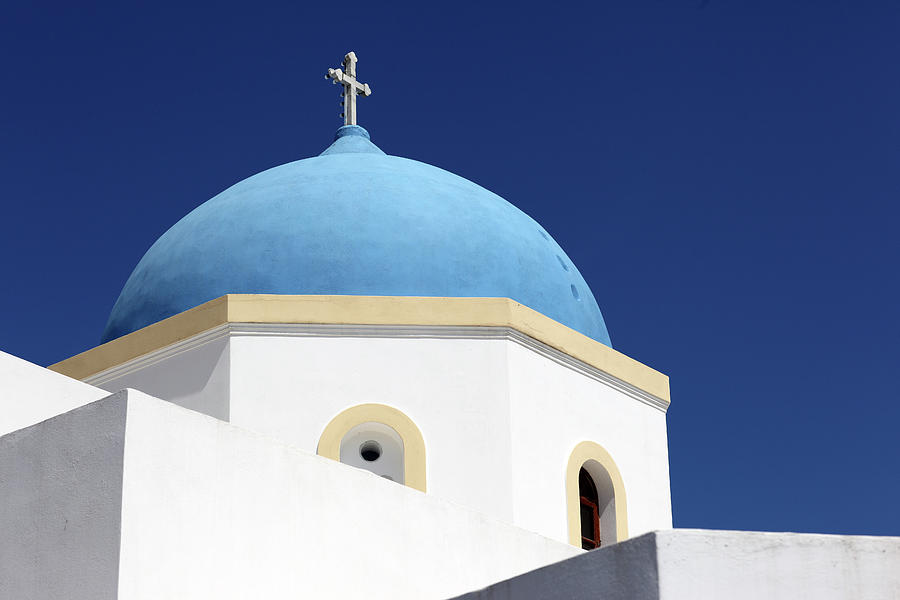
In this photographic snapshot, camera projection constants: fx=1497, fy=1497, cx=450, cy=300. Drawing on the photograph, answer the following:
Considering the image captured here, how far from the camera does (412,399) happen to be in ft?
34.6

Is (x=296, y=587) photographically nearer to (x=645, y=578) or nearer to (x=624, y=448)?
(x=645, y=578)

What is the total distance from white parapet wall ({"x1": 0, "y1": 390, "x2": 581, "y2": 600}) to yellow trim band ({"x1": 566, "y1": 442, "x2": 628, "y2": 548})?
2710 millimetres

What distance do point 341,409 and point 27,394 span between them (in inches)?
103

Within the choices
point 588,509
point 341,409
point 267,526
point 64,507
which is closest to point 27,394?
point 64,507

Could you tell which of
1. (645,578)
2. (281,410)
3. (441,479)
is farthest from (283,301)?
(645,578)

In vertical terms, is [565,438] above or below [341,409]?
below

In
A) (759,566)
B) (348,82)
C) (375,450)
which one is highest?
(348,82)

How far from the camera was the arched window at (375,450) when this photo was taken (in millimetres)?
10531

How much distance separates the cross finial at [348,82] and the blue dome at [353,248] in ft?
4.41

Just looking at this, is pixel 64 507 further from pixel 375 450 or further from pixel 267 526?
pixel 375 450

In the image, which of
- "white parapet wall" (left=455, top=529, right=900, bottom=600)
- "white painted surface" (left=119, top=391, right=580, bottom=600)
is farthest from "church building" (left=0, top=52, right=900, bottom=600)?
"white parapet wall" (left=455, top=529, right=900, bottom=600)

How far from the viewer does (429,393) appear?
10562 mm

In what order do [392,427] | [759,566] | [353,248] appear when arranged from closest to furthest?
[759,566], [392,427], [353,248]

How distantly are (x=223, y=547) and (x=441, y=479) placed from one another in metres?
3.40
